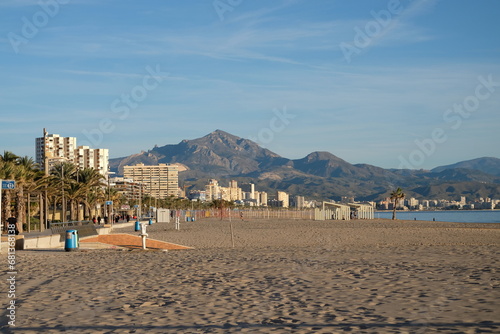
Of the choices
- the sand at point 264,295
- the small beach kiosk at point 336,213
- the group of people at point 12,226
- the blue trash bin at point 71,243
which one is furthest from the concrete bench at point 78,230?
the small beach kiosk at point 336,213

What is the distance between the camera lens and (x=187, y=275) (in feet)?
49.1

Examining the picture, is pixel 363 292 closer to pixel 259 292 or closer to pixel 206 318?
pixel 259 292

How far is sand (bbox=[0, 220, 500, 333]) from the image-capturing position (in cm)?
866

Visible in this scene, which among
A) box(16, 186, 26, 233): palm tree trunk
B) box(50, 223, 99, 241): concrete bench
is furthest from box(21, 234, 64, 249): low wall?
box(16, 186, 26, 233): palm tree trunk

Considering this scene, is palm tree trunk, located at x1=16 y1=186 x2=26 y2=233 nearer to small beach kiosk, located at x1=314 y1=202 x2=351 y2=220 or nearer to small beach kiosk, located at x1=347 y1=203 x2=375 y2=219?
small beach kiosk, located at x1=314 y1=202 x2=351 y2=220

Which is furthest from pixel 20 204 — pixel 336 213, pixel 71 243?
pixel 336 213

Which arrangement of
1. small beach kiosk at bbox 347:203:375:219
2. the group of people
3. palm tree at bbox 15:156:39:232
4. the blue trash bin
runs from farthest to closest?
small beach kiosk at bbox 347:203:375:219 → palm tree at bbox 15:156:39:232 → the blue trash bin → the group of people

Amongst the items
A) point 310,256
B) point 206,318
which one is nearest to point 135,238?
point 310,256

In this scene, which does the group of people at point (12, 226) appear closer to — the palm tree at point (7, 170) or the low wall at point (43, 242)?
the low wall at point (43, 242)

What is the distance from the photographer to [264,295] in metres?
11.4

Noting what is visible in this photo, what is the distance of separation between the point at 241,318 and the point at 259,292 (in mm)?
2632

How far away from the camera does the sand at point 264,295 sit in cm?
866

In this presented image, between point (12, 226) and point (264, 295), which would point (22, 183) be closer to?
point (12, 226)

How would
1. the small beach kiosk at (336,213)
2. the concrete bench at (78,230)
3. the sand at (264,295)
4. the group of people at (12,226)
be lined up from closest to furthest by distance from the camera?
1. the sand at (264,295)
2. the group of people at (12,226)
3. the concrete bench at (78,230)
4. the small beach kiosk at (336,213)
